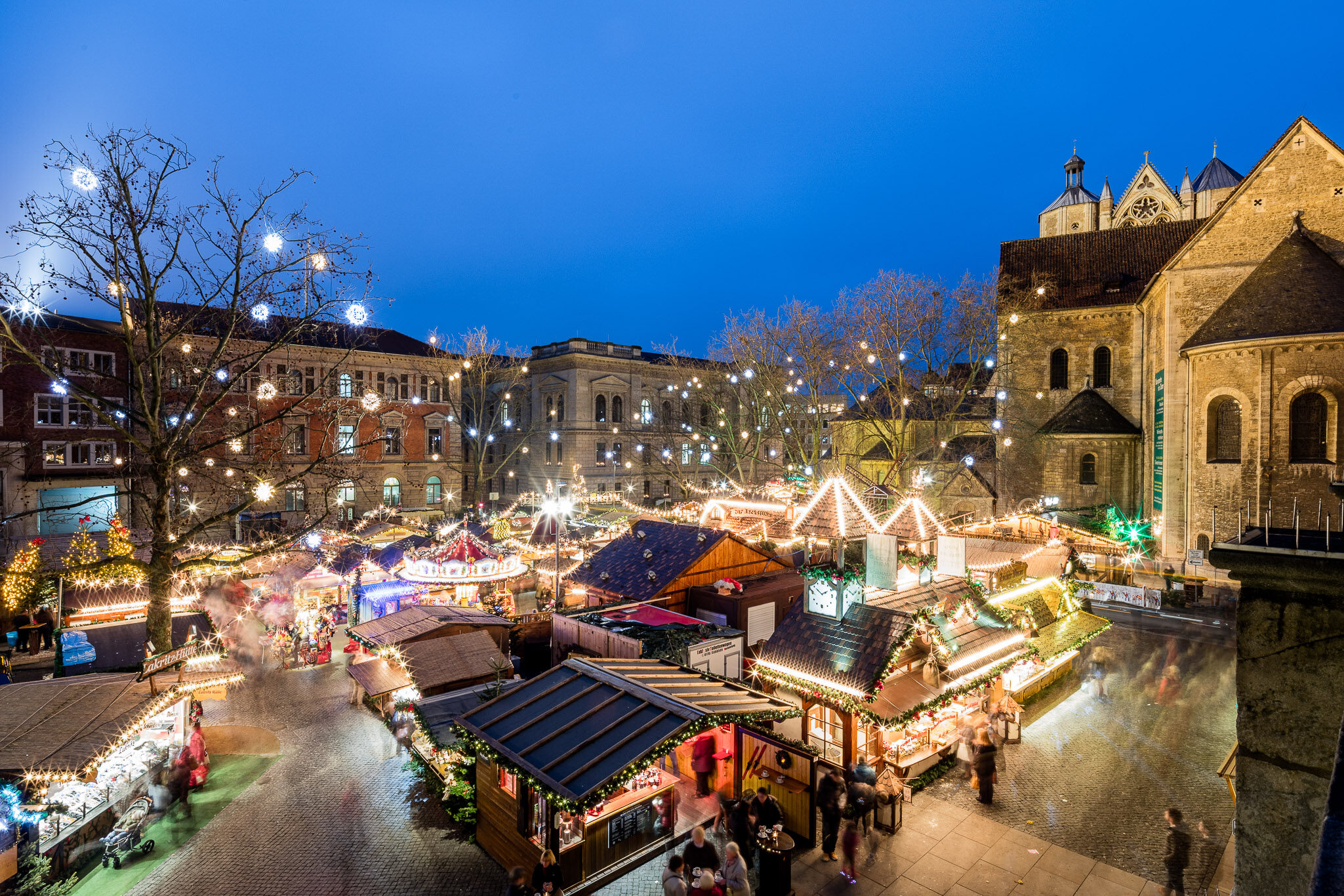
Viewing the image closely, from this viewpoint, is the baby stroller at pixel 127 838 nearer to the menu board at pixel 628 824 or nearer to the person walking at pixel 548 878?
the person walking at pixel 548 878

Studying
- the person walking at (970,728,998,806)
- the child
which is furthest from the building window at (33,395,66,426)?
the person walking at (970,728,998,806)

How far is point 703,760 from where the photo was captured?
417 inches

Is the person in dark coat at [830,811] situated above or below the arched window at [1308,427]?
below

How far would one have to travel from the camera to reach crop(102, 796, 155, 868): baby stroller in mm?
9078

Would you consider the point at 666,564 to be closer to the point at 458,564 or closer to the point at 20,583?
the point at 458,564

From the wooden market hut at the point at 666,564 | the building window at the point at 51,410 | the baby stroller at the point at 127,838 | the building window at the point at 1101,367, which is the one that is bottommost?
the baby stroller at the point at 127,838

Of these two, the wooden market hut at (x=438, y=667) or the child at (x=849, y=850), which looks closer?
the child at (x=849, y=850)

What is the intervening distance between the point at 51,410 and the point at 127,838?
3306cm

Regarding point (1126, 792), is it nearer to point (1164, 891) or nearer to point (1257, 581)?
point (1164, 891)

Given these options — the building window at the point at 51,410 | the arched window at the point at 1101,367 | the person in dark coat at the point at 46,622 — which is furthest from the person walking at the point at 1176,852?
the building window at the point at 51,410

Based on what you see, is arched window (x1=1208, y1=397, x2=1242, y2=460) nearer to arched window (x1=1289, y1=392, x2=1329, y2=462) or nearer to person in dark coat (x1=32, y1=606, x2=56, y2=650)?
arched window (x1=1289, y1=392, x2=1329, y2=462)

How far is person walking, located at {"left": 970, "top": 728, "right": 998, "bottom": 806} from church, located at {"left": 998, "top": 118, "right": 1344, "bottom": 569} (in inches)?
481

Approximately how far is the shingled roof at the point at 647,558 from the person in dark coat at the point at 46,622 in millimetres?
15127

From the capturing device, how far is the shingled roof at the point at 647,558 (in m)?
15.9
